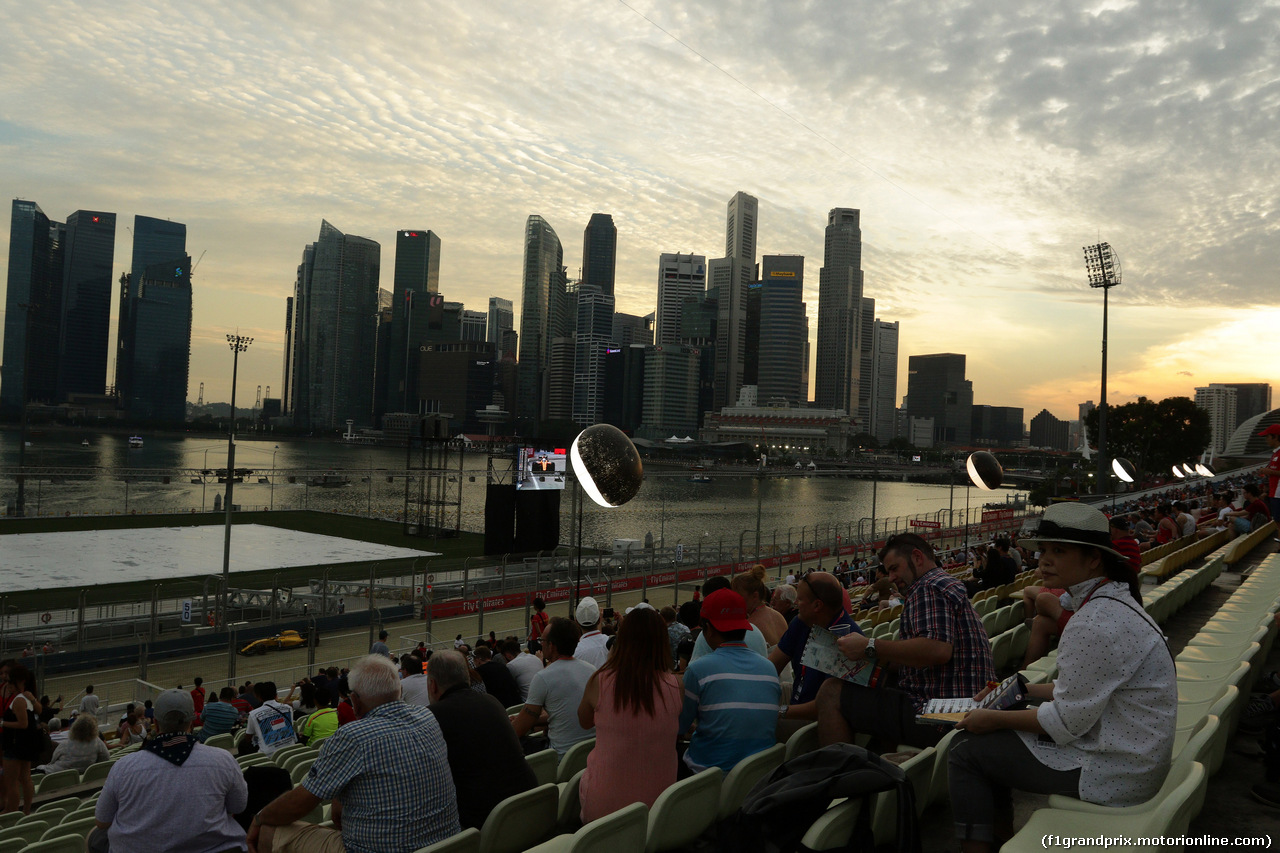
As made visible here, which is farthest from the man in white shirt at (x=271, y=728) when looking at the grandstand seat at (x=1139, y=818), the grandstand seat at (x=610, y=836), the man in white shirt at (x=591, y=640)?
the grandstand seat at (x=1139, y=818)

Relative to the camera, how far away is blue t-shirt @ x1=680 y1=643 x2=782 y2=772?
11.1 feet

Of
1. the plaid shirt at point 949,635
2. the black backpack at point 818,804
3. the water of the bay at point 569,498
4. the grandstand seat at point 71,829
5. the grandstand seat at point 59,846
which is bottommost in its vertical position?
the water of the bay at point 569,498

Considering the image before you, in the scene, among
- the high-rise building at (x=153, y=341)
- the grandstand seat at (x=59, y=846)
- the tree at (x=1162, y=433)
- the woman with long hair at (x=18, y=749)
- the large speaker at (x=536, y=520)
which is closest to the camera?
the grandstand seat at (x=59, y=846)

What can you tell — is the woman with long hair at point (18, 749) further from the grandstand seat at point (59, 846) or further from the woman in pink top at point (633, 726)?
the woman in pink top at point (633, 726)

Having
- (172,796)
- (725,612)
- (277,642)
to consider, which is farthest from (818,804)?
(277,642)

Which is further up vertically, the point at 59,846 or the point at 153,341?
the point at 153,341

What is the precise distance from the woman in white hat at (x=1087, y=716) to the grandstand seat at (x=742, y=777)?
2.41ft

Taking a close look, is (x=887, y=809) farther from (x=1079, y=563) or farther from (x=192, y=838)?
(x=192, y=838)

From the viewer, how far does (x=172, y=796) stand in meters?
3.00

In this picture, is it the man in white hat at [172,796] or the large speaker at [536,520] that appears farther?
the large speaker at [536,520]

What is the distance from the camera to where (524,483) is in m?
31.2

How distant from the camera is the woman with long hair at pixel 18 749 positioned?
6184 mm

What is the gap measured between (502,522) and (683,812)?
71.8 ft

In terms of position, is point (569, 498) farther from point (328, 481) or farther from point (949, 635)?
point (949, 635)
